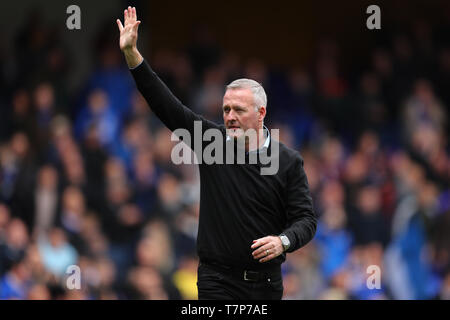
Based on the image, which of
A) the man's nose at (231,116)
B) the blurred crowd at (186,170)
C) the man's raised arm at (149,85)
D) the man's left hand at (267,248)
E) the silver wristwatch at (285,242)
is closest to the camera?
the man's left hand at (267,248)

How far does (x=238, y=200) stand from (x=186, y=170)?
561 cm

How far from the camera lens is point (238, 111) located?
5.51 meters

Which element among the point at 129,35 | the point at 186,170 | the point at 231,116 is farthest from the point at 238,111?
the point at 186,170

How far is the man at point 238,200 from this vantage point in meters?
5.43

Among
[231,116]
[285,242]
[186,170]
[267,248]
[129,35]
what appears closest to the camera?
[267,248]

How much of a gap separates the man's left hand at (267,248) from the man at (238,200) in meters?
0.15

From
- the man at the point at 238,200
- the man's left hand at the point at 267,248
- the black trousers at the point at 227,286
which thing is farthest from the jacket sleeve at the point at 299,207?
the black trousers at the point at 227,286

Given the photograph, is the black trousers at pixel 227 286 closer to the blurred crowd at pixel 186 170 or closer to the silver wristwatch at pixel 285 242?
the silver wristwatch at pixel 285 242

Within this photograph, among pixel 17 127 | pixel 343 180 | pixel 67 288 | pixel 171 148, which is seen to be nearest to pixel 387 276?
pixel 343 180

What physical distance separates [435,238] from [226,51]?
14.4ft

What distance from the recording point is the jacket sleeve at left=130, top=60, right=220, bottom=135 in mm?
5375

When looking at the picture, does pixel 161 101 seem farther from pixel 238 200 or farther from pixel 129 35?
pixel 238 200

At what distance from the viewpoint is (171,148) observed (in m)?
11.2

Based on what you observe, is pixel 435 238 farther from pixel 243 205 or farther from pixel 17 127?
pixel 243 205
